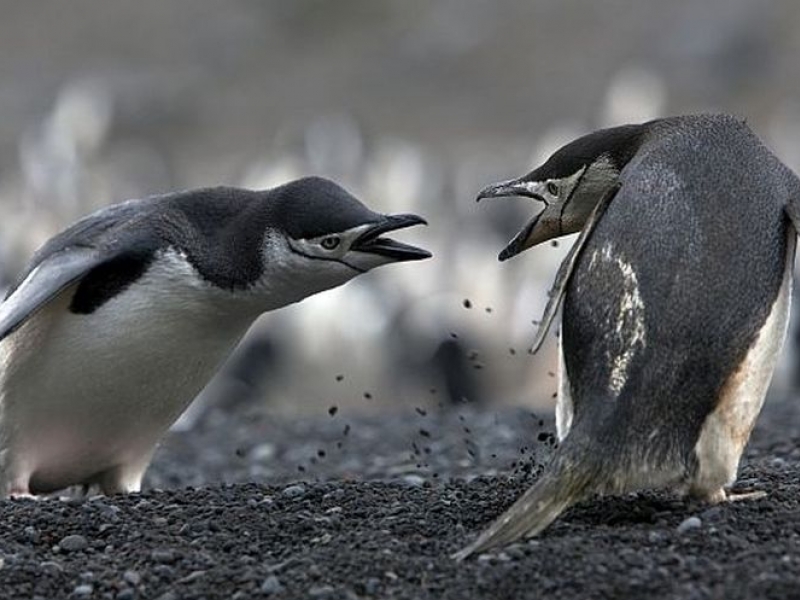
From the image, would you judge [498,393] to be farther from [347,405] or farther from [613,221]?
[613,221]

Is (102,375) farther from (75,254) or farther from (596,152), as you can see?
(596,152)

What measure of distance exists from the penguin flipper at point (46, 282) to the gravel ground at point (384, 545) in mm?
607

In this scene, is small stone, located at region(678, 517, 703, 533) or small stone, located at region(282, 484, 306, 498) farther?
small stone, located at region(282, 484, 306, 498)

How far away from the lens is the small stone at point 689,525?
4500 mm

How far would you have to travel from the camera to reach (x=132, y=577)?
4.50 m

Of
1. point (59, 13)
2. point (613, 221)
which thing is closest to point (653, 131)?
point (613, 221)

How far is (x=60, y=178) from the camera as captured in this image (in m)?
20.7

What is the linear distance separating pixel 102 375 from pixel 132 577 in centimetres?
169

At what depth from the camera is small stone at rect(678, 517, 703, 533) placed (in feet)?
14.8

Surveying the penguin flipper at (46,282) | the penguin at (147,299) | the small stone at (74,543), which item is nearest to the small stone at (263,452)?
the penguin at (147,299)

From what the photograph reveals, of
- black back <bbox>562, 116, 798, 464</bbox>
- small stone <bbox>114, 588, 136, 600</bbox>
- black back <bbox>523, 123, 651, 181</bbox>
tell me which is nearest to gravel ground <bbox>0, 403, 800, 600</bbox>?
small stone <bbox>114, 588, 136, 600</bbox>

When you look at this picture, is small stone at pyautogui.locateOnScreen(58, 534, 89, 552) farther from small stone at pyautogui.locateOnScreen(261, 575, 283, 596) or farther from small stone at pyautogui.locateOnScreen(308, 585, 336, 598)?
small stone at pyautogui.locateOnScreen(308, 585, 336, 598)

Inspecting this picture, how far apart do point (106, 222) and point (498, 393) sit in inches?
371

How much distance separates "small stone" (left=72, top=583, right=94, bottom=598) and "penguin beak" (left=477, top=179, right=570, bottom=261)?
155cm
